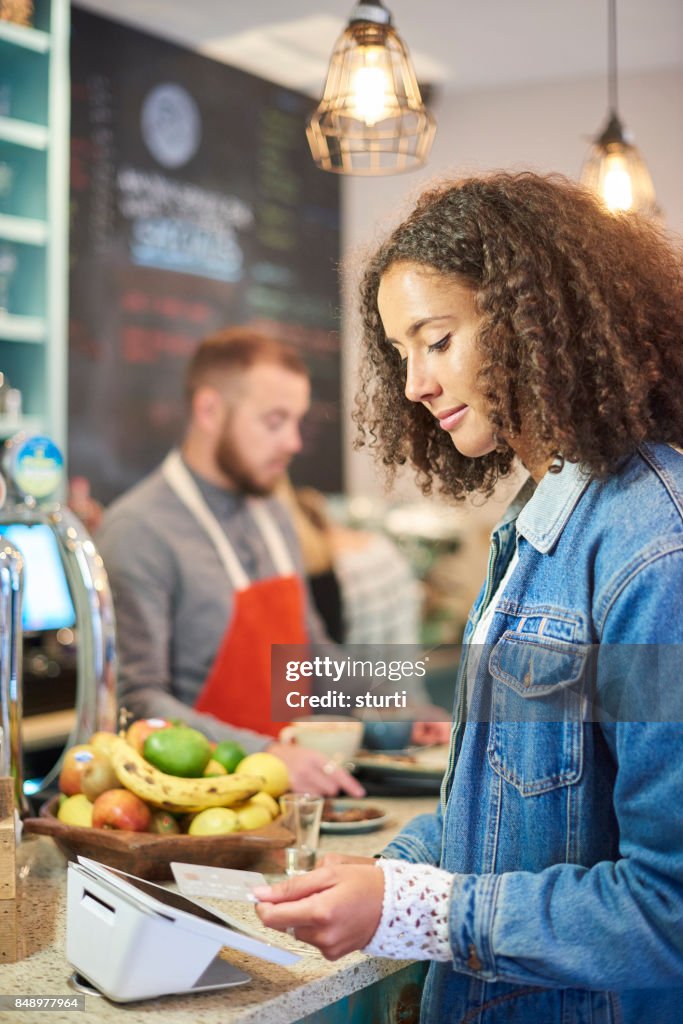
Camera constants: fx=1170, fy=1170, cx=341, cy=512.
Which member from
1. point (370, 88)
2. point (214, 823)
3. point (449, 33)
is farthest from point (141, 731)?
point (449, 33)

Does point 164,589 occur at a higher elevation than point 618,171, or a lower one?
lower

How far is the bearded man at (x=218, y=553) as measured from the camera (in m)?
2.77

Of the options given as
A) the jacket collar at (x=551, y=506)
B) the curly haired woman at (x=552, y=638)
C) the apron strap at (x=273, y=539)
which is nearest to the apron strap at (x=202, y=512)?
the apron strap at (x=273, y=539)

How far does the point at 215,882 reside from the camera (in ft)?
4.21

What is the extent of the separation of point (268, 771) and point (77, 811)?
28 cm

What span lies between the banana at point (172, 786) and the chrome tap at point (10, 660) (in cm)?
14

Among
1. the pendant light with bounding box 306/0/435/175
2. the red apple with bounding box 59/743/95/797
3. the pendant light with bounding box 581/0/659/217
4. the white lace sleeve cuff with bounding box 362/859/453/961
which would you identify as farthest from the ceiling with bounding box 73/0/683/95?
the white lace sleeve cuff with bounding box 362/859/453/961

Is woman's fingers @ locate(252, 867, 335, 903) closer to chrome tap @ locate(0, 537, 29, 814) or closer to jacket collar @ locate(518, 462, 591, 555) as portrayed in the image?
jacket collar @ locate(518, 462, 591, 555)

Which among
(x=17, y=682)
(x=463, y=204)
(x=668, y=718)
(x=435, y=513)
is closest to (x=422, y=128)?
(x=463, y=204)

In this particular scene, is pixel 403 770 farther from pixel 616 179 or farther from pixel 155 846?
pixel 616 179

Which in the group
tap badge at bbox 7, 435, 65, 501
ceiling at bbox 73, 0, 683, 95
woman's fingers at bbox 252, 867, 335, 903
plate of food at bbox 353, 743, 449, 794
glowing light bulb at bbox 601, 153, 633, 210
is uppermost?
ceiling at bbox 73, 0, 683, 95

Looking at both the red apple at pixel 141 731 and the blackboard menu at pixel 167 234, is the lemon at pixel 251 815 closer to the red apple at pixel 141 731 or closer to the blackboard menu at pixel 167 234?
the red apple at pixel 141 731

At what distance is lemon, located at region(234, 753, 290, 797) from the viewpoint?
174cm

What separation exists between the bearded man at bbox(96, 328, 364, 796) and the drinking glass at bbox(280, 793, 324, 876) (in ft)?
2.90
